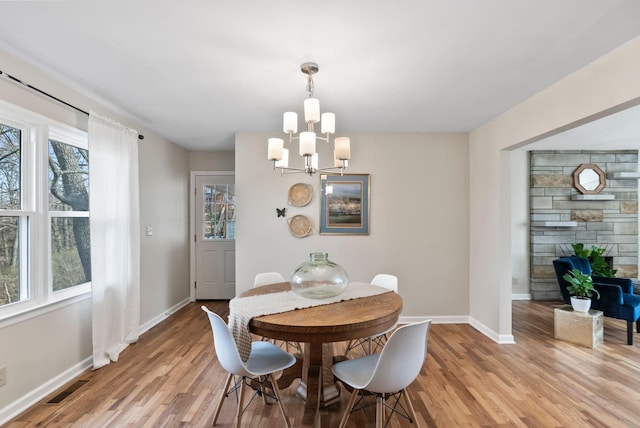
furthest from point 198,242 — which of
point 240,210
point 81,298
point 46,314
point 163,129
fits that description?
point 46,314

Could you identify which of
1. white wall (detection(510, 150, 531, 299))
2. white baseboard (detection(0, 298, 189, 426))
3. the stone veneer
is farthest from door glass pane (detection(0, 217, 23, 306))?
the stone veneer

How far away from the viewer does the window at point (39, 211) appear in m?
2.21

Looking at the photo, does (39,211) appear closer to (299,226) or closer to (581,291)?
(299,226)

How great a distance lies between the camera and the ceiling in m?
1.66

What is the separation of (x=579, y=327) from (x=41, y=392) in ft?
15.8

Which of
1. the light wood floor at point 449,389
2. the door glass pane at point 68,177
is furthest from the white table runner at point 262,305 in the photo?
the door glass pane at point 68,177

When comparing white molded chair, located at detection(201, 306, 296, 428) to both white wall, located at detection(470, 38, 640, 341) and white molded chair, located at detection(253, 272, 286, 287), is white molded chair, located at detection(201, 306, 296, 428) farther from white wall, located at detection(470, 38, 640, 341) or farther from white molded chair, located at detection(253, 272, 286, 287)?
white wall, located at detection(470, 38, 640, 341)

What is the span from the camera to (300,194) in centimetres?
399

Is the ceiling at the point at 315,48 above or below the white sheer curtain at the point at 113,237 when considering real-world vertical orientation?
above

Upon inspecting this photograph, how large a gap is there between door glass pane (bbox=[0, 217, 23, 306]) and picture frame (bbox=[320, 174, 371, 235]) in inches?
109

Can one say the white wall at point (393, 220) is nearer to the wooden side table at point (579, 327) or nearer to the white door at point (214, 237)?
the wooden side table at point (579, 327)

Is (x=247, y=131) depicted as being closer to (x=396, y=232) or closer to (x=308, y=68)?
(x=308, y=68)

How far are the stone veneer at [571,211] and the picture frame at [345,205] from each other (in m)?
3.04

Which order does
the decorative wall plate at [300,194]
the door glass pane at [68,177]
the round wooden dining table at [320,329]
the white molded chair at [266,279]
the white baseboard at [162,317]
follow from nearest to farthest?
the round wooden dining table at [320,329] < the door glass pane at [68,177] < the white molded chair at [266,279] < the white baseboard at [162,317] < the decorative wall plate at [300,194]
